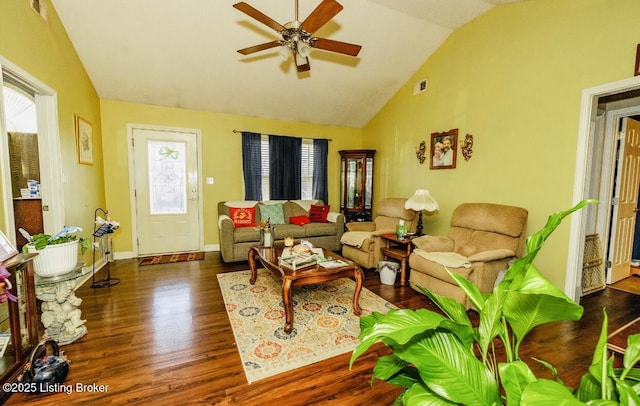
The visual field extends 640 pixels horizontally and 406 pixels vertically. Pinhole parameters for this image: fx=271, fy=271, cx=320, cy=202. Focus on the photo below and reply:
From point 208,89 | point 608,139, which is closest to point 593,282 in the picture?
point 608,139

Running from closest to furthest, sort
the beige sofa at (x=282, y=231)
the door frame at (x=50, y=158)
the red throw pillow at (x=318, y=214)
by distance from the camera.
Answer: the door frame at (x=50, y=158) → the beige sofa at (x=282, y=231) → the red throw pillow at (x=318, y=214)

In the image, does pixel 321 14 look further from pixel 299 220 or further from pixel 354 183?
pixel 354 183

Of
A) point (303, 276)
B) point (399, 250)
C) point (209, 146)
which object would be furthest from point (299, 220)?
point (303, 276)

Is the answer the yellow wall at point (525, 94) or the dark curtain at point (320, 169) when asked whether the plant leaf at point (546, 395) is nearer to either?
the yellow wall at point (525, 94)

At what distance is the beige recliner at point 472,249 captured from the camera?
2.45 metres

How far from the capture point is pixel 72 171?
3.06 m

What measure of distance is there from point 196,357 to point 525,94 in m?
3.80

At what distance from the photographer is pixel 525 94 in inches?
111

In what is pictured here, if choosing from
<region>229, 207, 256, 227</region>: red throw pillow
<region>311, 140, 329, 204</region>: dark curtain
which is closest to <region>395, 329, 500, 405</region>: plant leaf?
<region>229, 207, 256, 227</region>: red throw pillow

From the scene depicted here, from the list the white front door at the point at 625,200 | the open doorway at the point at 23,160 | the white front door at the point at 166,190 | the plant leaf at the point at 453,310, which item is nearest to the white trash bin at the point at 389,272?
the plant leaf at the point at 453,310

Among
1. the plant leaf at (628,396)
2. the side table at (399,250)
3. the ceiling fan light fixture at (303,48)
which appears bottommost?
the side table at (399,250)

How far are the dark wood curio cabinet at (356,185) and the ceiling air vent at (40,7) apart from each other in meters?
4.00

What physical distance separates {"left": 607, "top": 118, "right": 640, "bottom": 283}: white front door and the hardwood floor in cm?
62

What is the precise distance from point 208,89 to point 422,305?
395 centimetres
